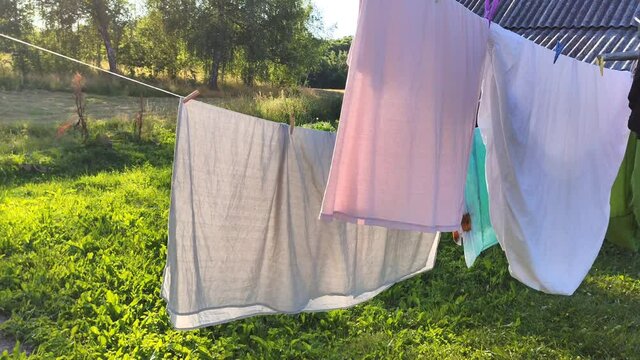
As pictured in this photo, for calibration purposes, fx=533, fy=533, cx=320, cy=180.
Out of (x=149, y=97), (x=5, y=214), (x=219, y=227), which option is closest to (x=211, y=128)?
(x=219, y=227)

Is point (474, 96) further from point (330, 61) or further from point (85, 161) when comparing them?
point (330, 61)

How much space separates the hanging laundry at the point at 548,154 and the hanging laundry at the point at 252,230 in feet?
2.28

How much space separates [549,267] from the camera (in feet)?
7.14

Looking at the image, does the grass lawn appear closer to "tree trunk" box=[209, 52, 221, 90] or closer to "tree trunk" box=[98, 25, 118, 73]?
"tree trunk" box=[209, 52, 221, 90]

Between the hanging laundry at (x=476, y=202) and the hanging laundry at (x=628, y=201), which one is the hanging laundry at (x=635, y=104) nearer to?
the hanging laundry at (x=476, y=202)

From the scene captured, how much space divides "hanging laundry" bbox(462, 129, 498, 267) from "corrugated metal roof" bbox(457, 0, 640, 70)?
4.74 m

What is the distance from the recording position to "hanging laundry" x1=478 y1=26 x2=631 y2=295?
2.04 metres

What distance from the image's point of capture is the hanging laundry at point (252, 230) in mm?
1992

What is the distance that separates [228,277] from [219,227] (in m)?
0.21

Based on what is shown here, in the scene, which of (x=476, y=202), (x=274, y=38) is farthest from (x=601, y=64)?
(x=274, y=38)

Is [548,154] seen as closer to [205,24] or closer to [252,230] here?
[252,230]

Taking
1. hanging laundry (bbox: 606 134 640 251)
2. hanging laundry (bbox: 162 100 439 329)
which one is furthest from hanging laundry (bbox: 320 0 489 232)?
hanging laundry (bbox: 606 134 640 251)

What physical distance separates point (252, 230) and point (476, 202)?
115cm

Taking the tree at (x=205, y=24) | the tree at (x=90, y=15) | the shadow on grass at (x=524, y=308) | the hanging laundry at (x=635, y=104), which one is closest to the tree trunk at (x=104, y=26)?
the tree at (x=90, y=15)
